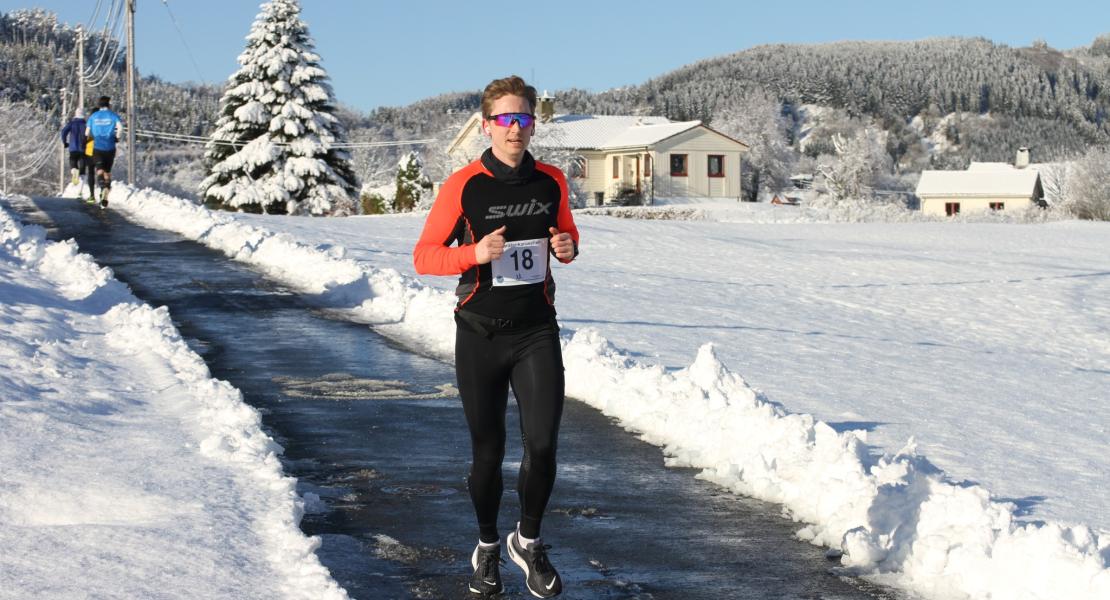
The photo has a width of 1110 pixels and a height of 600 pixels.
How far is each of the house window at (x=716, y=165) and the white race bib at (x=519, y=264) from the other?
230 feet

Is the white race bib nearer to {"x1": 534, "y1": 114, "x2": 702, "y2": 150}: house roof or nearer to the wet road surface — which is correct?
the wet road surface

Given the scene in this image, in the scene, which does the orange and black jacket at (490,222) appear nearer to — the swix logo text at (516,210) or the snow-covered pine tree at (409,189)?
the swix logo text at (516,210)

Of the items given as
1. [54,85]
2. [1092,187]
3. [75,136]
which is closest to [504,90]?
[75,136]

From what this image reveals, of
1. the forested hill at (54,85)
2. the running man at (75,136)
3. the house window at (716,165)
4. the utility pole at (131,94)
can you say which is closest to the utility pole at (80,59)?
the utility pole at (131,94)

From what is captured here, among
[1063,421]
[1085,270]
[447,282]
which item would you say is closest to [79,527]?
[1063,421]

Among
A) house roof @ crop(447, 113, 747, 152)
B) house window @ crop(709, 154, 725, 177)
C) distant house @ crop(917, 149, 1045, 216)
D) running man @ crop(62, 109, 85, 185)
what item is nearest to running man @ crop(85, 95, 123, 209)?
running man @ crop(62, 109, 85, 185)

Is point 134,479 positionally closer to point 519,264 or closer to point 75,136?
point 519,264

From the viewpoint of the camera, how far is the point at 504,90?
5.12 metres

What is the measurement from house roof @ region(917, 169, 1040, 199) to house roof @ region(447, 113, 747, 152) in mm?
36653

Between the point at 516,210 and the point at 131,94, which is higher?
the point at 131,94

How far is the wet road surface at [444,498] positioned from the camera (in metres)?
5.59

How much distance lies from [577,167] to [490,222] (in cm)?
6871

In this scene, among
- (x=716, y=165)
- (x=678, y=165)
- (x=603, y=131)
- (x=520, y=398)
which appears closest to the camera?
(x=520, y=398)

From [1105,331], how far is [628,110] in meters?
156
